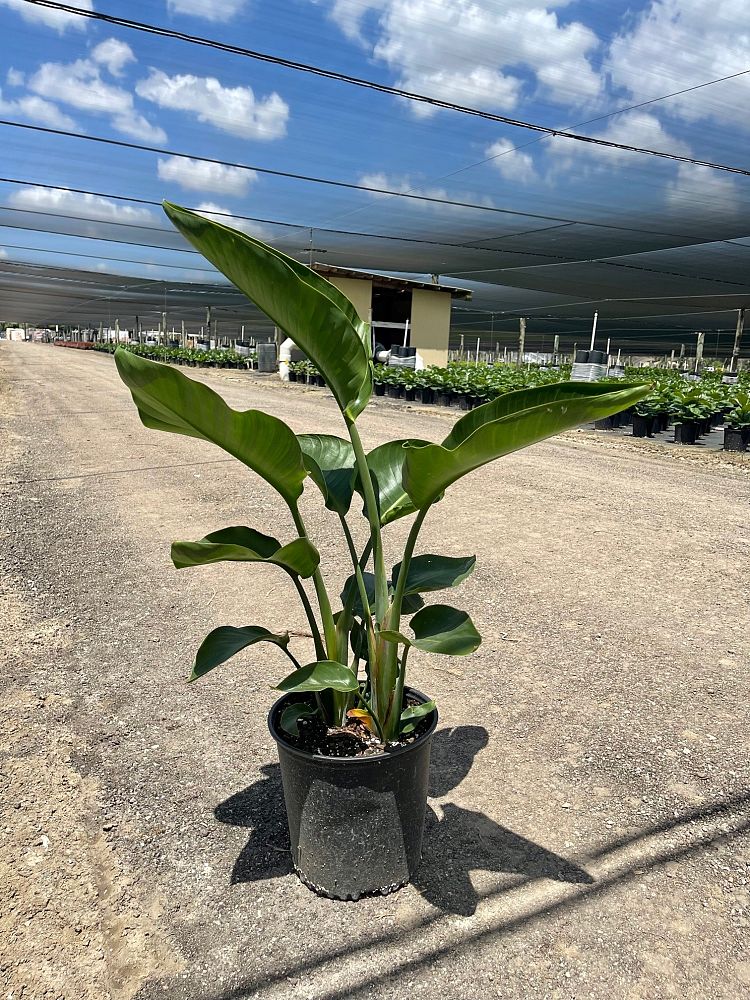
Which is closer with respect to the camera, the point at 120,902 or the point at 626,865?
the point at 120,902

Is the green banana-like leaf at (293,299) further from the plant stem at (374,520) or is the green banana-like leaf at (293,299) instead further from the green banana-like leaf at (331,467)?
the green banana-like leaf at (331,467)

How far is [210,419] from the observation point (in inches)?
46.3

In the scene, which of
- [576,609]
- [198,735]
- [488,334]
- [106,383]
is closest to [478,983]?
[198,735]

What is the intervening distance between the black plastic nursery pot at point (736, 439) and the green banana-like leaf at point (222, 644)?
8341mm

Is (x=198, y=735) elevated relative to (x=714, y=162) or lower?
lower

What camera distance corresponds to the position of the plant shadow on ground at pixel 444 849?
1.58 meters

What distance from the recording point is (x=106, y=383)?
1591 centimetres

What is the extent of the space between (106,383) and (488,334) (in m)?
24.6

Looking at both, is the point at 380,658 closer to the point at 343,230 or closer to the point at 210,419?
the point at 210,419

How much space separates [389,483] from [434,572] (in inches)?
9.5

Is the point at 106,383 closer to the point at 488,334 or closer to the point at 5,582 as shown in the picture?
the point at 5,582

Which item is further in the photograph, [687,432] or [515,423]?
[687,432]

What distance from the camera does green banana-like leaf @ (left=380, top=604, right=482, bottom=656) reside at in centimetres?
133

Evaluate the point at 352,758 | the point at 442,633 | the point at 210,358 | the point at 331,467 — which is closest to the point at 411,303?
the point at 210,358
